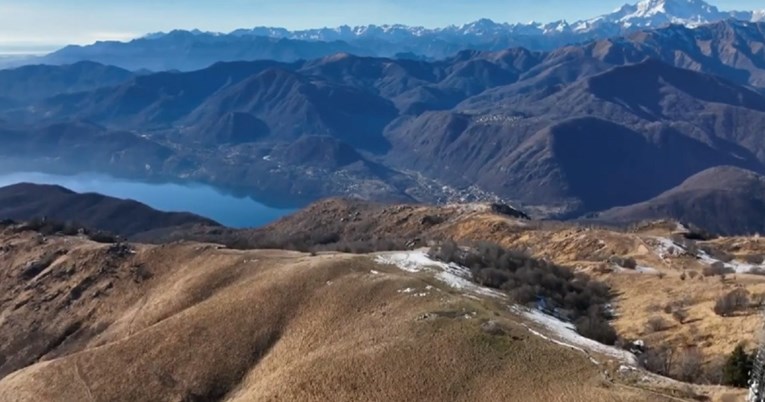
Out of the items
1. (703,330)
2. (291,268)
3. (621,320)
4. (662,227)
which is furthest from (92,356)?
(662,227)

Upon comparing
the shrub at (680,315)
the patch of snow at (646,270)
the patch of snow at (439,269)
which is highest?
the patch of snow at (439,269)

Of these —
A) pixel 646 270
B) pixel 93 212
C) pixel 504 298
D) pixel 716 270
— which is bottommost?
pixel 93 212

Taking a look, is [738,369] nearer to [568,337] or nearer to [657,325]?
[568,337]

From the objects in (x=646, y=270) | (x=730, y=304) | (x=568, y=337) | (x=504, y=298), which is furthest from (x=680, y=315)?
(x=646, y=270)

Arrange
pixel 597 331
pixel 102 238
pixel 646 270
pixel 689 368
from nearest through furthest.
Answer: pixel 689 368 → pixel 597 331 → pixel 646 270 → pixel 102 238

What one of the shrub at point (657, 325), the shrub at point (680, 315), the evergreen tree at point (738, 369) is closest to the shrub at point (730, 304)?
the shrub at point (680, 315)

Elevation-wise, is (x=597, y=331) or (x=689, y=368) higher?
(x=689, y=368)

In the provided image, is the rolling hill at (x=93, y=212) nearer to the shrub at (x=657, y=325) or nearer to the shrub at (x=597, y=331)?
the shrub at (x=597, y=331)
